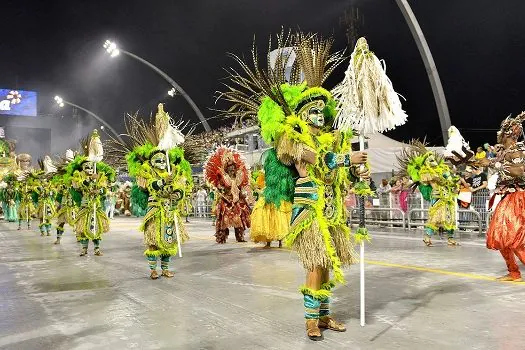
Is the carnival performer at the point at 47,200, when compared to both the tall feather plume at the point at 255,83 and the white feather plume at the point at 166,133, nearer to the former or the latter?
the white feather plume at the point at 166,133

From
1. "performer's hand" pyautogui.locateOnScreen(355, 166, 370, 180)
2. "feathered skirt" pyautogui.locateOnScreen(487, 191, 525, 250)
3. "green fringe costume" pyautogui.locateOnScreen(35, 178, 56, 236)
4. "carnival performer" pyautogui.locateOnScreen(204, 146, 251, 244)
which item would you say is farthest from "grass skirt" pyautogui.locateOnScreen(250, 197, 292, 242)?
"green fringe costume" pyautogui.locateOnScreen(35, 178, 56, 236)

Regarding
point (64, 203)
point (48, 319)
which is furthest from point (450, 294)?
point (64, 203)

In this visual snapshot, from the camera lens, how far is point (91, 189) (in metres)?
11.2

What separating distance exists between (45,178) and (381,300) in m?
15.3

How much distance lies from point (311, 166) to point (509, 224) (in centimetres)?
359

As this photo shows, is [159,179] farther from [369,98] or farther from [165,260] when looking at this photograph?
[369,98]

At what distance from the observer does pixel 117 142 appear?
30.8 feet

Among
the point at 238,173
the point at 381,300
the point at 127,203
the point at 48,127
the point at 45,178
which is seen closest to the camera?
the point at 381,300

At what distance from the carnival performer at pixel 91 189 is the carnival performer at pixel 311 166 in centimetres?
702

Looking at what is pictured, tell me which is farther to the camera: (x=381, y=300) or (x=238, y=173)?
(x=238, y=173)

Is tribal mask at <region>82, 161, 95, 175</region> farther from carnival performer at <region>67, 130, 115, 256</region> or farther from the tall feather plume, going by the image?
the tall feather plume

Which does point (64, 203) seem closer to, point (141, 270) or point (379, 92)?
point (141, 270)

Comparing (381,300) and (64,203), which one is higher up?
(64,203)

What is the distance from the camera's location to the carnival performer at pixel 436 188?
11.3 meters
